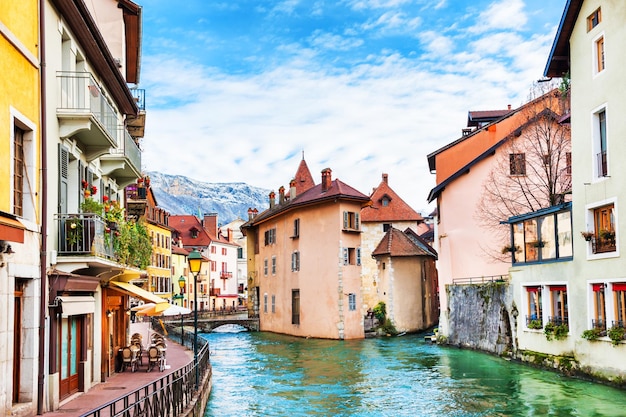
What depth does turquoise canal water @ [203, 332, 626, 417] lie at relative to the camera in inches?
779

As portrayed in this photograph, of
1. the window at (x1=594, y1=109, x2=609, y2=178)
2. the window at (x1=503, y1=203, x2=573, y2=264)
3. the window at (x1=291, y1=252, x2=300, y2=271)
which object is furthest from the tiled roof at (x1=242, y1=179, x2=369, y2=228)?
the window at (x1=594, y1=109, x2=609, y2=178)

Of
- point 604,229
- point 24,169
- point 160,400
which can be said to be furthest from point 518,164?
point 160,400

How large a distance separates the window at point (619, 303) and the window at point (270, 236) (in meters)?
36.8

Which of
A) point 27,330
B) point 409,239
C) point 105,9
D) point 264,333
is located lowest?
point 264,333

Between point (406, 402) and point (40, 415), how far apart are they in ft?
37.9

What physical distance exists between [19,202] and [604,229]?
1781cm

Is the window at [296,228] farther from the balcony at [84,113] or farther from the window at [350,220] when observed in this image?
the balcony at [84,113]

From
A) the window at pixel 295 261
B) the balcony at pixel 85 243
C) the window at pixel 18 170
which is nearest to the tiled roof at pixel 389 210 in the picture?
the window at pixel 295 261

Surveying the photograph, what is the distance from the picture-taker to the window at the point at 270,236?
5678cm

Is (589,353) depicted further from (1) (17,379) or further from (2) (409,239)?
(2) (409,239)

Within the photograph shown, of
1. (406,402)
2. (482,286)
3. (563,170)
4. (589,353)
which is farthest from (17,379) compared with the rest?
(563,170)

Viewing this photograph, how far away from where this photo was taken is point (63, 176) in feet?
52.5

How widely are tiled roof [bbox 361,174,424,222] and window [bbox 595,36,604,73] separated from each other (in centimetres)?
3817

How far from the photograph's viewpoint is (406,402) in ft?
70.7
